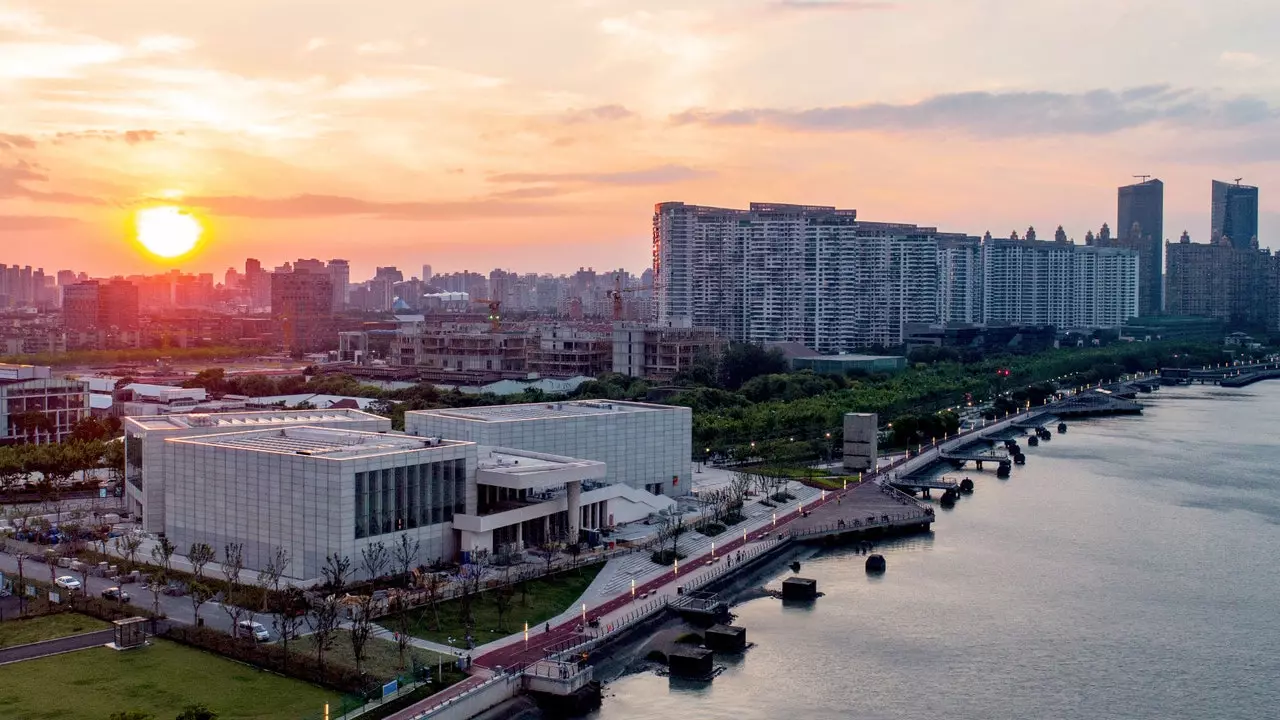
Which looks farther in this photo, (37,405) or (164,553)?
(37,405)

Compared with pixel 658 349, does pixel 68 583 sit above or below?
below

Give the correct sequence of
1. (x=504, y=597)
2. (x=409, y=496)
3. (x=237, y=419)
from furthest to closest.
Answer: (x=237, y=419), (x=409, y=496), (x=504, y=597)

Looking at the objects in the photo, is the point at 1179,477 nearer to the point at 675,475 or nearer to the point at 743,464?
the point at 743,464

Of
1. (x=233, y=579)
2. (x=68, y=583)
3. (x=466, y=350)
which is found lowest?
(x=68, y=583)

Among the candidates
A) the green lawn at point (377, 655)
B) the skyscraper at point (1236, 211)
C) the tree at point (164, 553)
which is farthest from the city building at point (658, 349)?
the skyscraper at point (1236, 211)

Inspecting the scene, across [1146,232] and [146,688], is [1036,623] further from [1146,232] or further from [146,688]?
[1146,232]

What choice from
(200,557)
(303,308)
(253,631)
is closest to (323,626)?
(253,631)

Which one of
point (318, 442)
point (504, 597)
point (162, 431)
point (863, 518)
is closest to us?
point (504, 597)

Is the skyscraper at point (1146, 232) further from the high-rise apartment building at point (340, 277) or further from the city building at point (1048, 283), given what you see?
the high-rise apartment building at point (340, 277)
